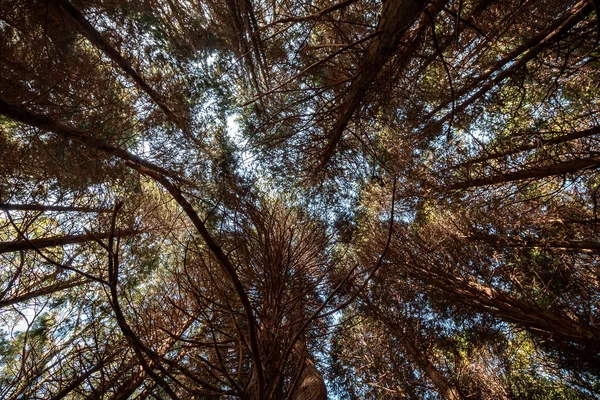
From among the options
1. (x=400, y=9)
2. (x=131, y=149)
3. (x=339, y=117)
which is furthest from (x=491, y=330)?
(x=131, y=149)

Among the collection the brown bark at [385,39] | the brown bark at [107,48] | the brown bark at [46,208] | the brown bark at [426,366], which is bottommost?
the brown bark at [426,366]

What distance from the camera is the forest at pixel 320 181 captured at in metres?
4.21

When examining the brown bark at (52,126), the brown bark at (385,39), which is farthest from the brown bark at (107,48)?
the brown bark at (385,39)

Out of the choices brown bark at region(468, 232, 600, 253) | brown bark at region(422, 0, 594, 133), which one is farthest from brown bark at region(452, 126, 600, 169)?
brown bark at region(468, 232, 600, 253)

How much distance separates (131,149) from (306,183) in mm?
4081

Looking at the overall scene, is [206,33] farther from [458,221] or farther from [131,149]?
[458,221]

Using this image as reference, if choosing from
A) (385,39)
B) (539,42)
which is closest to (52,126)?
(385,39)

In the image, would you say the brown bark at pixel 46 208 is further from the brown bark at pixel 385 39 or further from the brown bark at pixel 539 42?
the brown bark at pixel 539 42

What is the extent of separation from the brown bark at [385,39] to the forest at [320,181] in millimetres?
57

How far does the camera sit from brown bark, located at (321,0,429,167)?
2606 mm

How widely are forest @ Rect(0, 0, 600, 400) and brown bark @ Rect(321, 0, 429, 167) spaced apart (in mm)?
57

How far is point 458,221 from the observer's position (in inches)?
269

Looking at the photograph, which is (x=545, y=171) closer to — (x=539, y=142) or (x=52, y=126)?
(x=539, y=142)

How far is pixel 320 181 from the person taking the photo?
654cm
